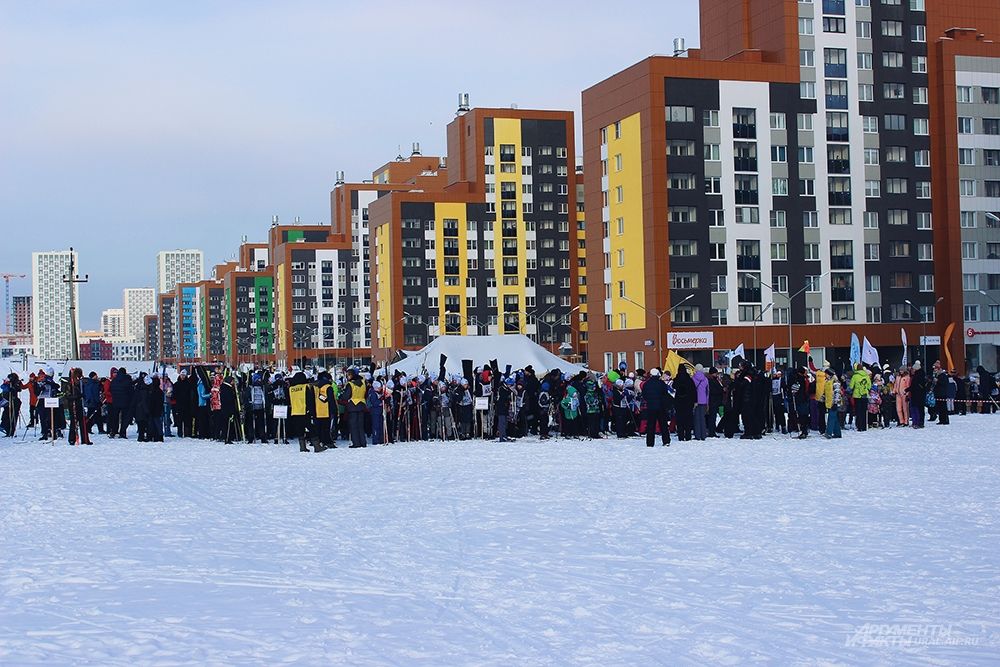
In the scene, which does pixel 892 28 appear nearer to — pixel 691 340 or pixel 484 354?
pixel 691 340

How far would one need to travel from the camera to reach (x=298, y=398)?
26.1 m

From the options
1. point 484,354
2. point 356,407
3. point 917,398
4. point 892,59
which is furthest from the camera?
point 892,59

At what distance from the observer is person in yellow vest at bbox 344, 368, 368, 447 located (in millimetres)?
26828

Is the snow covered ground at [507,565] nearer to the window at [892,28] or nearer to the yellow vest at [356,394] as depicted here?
the yellow vest at [356,394]

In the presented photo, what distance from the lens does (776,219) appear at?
79.3 meters

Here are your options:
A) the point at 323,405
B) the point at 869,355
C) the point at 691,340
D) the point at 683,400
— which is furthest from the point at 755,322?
the point at 323,405

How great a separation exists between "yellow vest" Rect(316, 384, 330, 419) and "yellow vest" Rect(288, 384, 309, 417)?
11.8 inches

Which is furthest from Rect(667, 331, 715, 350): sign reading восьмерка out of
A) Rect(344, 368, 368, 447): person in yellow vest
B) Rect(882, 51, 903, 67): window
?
Rect(344, 368, 368, 447): person in yellow vest

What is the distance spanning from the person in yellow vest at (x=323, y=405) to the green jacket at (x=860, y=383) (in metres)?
12.8

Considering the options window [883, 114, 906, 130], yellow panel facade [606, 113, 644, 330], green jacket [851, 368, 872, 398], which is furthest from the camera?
window [883, 114, 906, 130]

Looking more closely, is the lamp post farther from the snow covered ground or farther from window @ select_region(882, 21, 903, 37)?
the snow covered ground

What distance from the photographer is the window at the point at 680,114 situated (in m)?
77.1

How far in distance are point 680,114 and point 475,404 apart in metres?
52.2

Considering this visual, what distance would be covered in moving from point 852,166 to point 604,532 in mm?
72424
